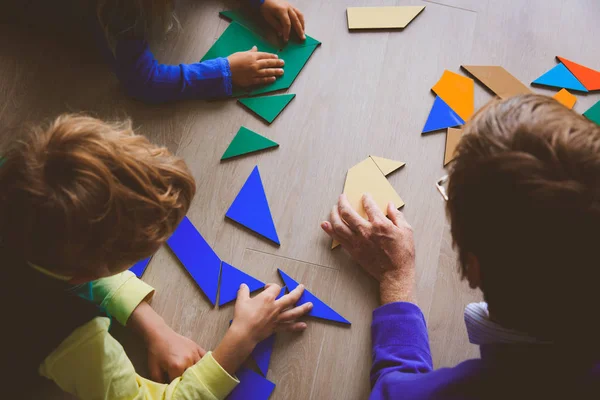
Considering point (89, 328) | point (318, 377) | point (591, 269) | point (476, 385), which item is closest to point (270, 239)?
point (318, 377)

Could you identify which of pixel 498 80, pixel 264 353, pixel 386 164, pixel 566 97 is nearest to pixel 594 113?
pixel 566 97

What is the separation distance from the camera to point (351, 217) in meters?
1.06

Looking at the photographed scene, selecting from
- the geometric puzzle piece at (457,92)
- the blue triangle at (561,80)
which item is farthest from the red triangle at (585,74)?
the geometric puzzle piece at (457,92)

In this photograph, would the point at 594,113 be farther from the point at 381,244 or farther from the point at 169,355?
the point at 169,355

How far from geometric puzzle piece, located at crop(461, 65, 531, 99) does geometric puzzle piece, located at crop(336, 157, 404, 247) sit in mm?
359

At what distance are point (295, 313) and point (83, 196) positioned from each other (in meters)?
0.53

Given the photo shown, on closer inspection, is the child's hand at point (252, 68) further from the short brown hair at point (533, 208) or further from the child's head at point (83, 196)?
the short brown hair at point (533, 208)

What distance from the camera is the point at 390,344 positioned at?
95 centimetres

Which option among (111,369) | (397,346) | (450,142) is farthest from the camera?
(450,142)

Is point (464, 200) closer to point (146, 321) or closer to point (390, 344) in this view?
point (390, 344)

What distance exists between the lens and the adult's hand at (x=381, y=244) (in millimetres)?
1025

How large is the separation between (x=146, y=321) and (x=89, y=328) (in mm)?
191

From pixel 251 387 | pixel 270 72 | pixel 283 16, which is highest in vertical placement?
pixel 283 16

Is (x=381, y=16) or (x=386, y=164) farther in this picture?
(x=381, y=16)
